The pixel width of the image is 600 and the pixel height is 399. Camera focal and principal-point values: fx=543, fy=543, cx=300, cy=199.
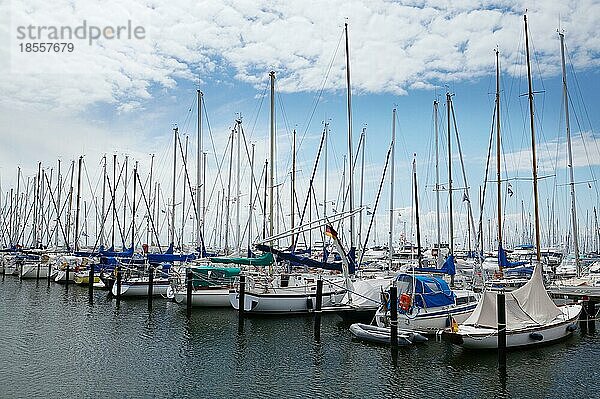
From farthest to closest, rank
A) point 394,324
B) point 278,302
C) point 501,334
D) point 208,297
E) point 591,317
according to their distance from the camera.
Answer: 1. point 208,297
2. point 278,302
3. point 591,317
4. point 394,324
5. point 501,334

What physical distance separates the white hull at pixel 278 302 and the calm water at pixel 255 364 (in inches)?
49.1

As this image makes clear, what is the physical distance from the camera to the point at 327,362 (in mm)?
23438

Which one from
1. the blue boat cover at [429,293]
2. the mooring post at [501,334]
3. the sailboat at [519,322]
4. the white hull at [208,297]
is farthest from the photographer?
the white hull at [208,297]

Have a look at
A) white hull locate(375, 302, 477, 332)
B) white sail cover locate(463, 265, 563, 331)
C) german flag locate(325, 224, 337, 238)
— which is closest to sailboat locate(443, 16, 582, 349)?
white sail cover locate(463, 265, 563, 331)

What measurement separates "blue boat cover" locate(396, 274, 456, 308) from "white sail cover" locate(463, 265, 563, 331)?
275 centimetres

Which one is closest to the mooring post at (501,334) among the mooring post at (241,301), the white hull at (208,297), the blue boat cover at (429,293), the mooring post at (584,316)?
the blue boat cover at (429,293)

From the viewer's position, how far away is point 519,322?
84.2 ft

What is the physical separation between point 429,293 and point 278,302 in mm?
10405

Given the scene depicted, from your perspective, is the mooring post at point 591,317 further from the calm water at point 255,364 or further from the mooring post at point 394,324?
the mooring post at point 394,324

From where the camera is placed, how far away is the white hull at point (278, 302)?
34594 millimetres

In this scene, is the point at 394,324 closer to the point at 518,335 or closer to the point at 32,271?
the point at 518,335

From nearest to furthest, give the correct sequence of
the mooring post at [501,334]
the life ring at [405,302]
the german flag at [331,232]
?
1. the mooring post at [501,334]
2. the life ring at [405,302]
3. the german flag at [331,232]

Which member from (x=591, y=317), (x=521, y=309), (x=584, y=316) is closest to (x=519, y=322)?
(x=521, y=309)

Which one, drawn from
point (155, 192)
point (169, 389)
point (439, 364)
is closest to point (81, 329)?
point (169, 389)
